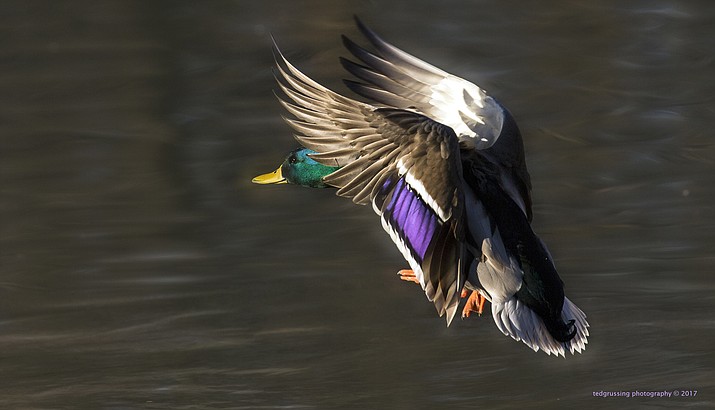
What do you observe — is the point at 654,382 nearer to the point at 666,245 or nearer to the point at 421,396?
the point at 421,396

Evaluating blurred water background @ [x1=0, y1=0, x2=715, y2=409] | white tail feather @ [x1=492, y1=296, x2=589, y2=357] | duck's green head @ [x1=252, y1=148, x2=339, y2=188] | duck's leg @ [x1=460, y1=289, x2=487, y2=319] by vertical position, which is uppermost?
duck's green head @ [x1=252, y1=148, x2=339, y2=188]

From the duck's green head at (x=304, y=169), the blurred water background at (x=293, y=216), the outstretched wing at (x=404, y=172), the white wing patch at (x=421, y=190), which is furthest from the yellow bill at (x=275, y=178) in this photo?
the white wing patch at (x=421, y=190)

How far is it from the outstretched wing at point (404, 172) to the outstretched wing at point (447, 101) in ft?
1.33

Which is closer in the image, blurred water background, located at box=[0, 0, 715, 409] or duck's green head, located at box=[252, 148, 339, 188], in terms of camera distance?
blurred water background, located at box=[0, 0, 715, 409]

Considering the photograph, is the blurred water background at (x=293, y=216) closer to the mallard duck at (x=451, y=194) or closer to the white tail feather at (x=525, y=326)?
the white tail feather at (x=525, y=326)

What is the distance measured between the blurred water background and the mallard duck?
0.46 meters

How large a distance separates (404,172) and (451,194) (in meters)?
0.18

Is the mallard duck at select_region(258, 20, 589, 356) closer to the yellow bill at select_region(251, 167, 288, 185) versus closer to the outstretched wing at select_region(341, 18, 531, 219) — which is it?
the outstretched wing at select_region(341, 18, 531, 219)

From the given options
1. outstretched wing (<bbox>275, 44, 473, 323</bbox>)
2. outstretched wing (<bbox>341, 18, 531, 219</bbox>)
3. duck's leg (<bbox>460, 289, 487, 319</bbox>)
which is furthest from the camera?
duck's leg (<bbox>460, 289, 487, 319</bbox>)

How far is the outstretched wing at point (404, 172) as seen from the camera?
4848 millimetres

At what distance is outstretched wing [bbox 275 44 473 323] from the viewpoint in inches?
191

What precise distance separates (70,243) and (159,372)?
143 centimetres

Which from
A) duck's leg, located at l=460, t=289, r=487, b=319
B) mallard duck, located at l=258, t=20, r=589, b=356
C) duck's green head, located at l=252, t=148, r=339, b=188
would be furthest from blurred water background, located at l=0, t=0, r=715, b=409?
duck's green head, located at l=252, t=148, r=339, b=188

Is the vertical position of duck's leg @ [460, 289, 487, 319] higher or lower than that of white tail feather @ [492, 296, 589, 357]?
lower
